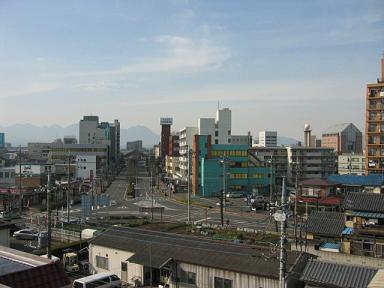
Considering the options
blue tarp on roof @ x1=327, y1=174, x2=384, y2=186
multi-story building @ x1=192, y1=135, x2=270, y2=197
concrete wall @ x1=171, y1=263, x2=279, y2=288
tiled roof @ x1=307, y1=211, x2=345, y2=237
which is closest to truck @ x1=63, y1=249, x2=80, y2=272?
concrete wall @ x1=171, y1=263, x2=279, y2=288

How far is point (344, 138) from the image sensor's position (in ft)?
418

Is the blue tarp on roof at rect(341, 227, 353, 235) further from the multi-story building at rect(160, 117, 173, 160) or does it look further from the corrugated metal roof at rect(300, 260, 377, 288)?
the multi-story building at rect(160, 117, 173, 160)

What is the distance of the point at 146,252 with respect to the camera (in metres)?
20.9

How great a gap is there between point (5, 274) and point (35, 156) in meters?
114

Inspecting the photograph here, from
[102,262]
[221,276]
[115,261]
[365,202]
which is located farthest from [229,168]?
[221,276]

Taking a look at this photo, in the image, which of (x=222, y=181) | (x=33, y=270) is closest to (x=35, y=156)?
(x=222, y=181)

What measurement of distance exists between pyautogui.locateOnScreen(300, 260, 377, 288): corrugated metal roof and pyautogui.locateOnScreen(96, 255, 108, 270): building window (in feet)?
37.3

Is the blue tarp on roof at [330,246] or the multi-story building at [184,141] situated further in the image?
the multi-story building at [184,141]

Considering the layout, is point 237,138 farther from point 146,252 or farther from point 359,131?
point 146,252

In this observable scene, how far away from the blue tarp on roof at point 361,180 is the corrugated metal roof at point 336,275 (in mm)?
34536

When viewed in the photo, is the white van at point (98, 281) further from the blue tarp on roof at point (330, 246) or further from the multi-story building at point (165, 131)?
the multi-story building at point (165, 131)

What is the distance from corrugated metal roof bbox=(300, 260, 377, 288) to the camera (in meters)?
15.1

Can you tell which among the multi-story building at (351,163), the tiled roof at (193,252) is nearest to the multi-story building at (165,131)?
the multi-story building at (351,163)

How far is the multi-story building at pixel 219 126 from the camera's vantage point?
259 feet
